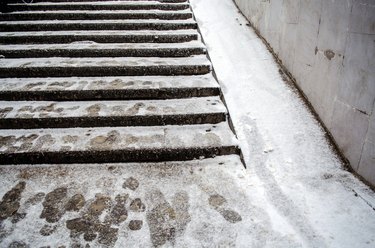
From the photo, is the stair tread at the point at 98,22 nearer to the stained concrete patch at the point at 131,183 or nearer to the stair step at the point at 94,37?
the stair step at the point at 94,37

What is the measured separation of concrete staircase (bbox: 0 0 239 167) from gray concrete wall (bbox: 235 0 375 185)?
0.88m

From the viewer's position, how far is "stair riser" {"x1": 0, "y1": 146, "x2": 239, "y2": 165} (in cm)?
255

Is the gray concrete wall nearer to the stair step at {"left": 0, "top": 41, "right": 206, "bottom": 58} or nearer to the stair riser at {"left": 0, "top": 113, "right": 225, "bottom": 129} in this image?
the stair riser at {"left": 0, "top": 113, "right": 225, "bottom": 129}

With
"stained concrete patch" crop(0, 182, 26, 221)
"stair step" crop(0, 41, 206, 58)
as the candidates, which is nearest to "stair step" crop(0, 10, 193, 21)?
"stair step" crop(0, 41, 206, 58)

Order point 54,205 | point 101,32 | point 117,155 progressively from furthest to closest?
point 101,32
point 117,155
point 54,205

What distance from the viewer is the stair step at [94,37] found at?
3906 mm

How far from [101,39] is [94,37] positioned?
96 millimetres

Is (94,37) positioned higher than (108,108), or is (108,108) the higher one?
(94,37)

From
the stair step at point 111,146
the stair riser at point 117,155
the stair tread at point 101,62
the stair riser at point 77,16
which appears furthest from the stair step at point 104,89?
the stair riser at point 77,16

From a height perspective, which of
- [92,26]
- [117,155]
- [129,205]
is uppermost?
[92,26]

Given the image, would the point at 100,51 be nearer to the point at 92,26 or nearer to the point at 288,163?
the point at 92,26

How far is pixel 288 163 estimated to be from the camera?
7.77 ft

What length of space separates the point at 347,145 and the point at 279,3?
1.96 m

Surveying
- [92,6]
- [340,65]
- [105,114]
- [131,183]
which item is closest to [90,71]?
[105,114]
